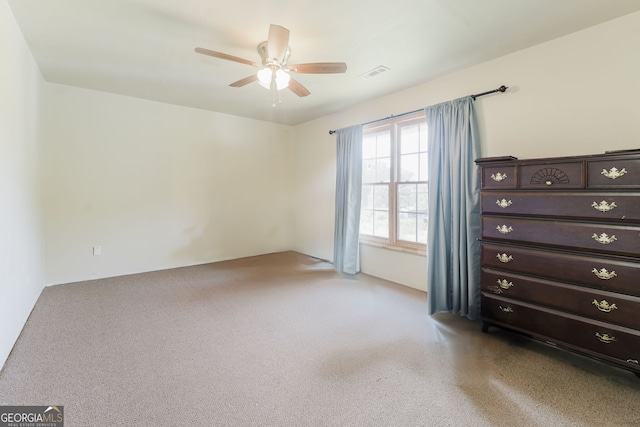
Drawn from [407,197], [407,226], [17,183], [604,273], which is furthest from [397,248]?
[17,183]

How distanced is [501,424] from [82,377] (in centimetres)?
260

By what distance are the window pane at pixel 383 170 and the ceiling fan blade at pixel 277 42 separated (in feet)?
7.40

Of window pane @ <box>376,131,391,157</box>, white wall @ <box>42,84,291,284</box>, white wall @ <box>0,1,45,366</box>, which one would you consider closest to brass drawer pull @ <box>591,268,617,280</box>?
window pane @ <box>376,131,391,157</box>

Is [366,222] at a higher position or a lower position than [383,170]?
lower

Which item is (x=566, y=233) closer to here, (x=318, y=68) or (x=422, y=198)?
(x=422, y=198)

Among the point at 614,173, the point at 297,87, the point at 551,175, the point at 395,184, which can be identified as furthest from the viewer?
the point at 395,184

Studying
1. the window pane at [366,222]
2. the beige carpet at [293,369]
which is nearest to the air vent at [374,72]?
the window pane at [366,222]

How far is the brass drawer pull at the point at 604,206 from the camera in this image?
1.87 meters

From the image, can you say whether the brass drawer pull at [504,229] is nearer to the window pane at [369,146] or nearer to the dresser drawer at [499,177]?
the dresser drawer at [499,177]

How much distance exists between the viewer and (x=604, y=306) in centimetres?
189

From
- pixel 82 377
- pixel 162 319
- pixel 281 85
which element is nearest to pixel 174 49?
pixel 281 85

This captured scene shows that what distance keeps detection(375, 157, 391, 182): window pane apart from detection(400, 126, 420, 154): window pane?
0.28 metres

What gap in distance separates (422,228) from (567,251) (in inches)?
66.2

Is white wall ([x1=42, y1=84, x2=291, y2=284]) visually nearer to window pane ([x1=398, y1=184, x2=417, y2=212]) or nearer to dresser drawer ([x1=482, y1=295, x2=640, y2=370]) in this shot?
window pane ([x1=398, y1=184, x2=417, y2=212])
